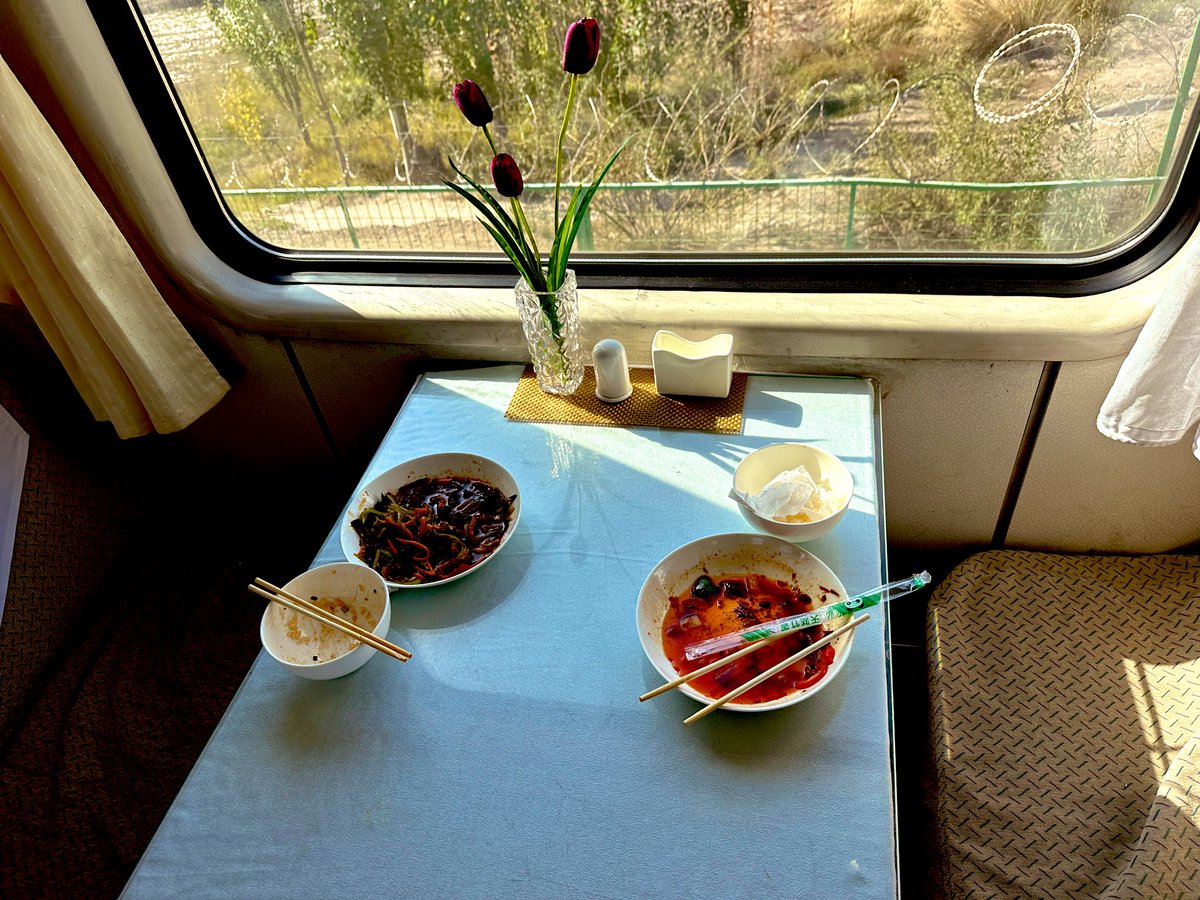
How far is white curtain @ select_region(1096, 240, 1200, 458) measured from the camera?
3.43ft

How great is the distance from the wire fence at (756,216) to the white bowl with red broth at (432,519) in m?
0.60

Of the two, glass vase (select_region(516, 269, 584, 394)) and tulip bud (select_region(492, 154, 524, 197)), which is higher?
tulip bud (select_region(492, 154, 524, 197))

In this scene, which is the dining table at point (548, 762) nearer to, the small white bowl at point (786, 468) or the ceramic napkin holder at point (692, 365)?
the small white bowl at point (786, 468)

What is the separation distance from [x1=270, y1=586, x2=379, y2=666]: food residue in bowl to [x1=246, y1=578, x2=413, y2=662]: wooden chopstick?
2cm

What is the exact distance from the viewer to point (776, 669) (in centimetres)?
91

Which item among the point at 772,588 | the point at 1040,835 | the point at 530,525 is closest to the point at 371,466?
the point at 530,525

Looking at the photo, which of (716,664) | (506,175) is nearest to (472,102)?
(506,175)

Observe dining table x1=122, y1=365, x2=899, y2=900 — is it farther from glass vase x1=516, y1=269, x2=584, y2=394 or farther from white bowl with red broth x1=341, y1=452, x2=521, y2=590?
glass vase x1=516, y1=269, x2=584, y2=394

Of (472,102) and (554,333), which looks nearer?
(472,102)

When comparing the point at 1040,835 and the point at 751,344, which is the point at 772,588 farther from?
the point at 751,344

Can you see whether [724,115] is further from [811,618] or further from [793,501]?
[811,618]

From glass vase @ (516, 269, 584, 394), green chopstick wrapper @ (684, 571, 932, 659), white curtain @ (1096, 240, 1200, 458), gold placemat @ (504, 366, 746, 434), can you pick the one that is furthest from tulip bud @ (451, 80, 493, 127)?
white curtain @ (1096, 240, 1200, 458)

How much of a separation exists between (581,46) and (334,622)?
83 cm

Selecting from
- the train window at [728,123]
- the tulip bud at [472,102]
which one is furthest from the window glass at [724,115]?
the tulip bud at [472,102]
